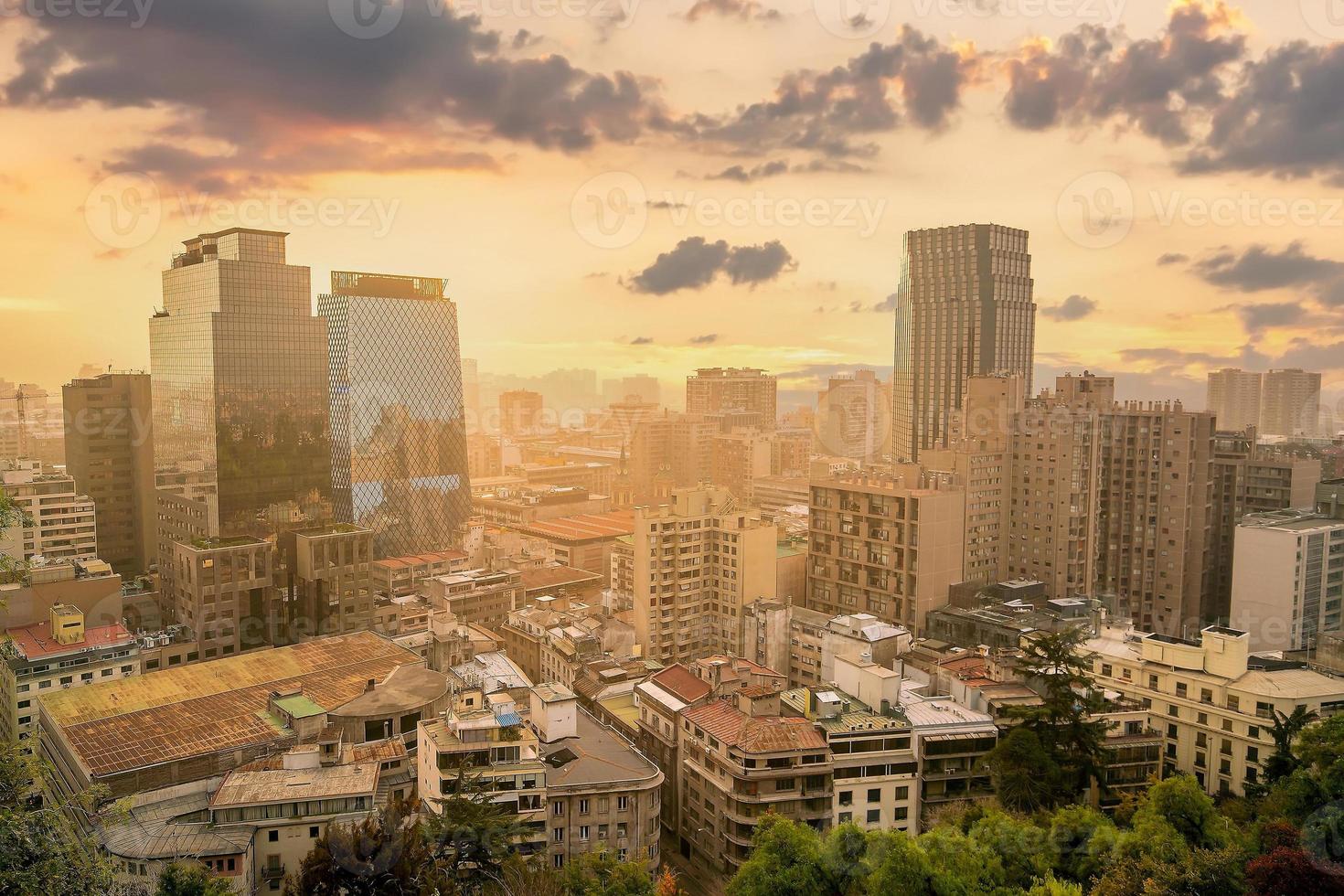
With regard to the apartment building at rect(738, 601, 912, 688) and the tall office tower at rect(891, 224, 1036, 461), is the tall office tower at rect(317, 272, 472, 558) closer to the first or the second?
the tall office tower at rect(891, 224, 1036, 461)

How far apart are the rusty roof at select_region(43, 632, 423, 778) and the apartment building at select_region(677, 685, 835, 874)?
732 centimetres

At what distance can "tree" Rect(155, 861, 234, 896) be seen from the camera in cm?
981

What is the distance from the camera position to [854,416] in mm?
66375

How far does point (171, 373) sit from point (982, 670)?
107 feet

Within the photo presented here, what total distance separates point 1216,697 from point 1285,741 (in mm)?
1867

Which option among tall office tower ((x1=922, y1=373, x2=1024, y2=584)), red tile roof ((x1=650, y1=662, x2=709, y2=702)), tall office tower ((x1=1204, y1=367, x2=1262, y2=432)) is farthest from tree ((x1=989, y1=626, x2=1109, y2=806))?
tall office tower ((x1=1204, y1=367, x2=1262, y2=432))

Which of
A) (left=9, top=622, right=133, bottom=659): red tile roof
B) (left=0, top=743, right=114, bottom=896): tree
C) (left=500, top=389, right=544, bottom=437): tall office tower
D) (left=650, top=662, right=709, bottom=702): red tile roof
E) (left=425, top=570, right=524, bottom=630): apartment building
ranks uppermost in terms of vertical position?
(left=500, top=389, right=544, bottom=437): tall office tower

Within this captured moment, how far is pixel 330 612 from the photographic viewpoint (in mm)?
26594

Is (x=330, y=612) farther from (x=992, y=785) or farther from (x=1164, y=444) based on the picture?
(x=1164, y=444)

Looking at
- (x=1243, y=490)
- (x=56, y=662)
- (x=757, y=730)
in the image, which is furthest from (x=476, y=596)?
(x=1243, y=490)

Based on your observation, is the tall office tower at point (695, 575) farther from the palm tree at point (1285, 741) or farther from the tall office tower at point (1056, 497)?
the palm tree at point (1285, 741)

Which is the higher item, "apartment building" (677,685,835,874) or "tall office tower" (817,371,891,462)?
"tall office tower" (817,371,891,462)

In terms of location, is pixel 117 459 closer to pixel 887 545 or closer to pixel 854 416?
pixel 887 545

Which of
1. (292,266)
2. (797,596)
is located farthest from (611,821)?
(292,266)
